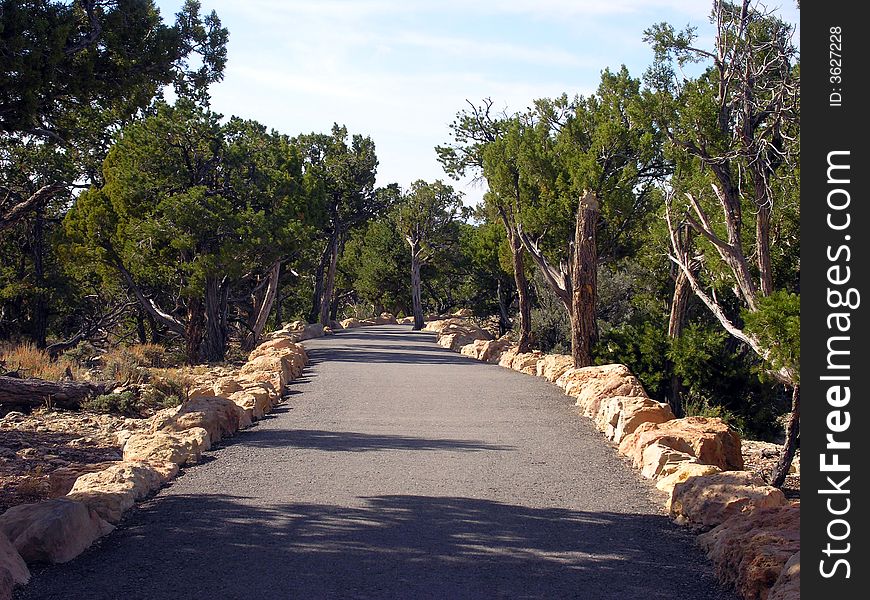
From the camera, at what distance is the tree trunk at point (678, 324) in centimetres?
1928

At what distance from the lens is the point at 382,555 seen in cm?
639

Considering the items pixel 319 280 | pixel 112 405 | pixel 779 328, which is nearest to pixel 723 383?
pixel 779 328

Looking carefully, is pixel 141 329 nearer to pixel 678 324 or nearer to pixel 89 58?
pixel 678 324

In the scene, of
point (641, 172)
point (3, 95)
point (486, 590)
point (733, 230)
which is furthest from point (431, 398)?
point (641, 172)

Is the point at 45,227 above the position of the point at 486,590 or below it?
above

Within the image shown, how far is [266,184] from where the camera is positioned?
2878cm

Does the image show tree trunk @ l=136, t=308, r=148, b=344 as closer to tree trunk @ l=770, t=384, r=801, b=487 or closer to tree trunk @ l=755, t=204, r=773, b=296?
tree trunk @ l=755, t=204, r=773, b=296

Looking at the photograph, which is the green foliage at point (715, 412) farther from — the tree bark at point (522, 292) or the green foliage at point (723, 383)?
the tree bark at point (522, 292)

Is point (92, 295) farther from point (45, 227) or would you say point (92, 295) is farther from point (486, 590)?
point (486, 590)

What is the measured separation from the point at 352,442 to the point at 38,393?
6587 millimetres

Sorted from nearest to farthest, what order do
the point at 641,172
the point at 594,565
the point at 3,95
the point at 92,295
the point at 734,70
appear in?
1. the point at 594,565
2. the point at 3,95
3. the point at 734,70
4. the point at 641,172
5. the point at 92,295

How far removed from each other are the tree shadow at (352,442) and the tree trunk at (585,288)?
29.8 feet

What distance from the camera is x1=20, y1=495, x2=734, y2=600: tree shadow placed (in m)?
5.75

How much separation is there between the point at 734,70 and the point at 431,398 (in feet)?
24.1
